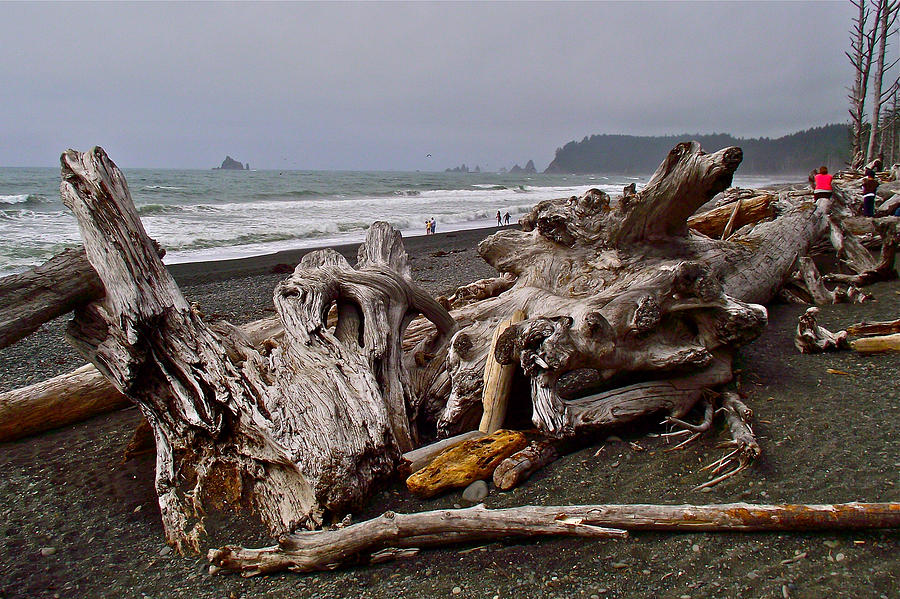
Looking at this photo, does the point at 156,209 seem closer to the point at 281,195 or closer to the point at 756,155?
the point at 281,195

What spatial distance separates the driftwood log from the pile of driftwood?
1 centimetres

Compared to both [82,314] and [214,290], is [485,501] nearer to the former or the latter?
[82,314]

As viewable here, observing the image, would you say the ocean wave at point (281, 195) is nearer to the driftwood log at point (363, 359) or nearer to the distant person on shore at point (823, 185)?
the distant person on shore at point (823, 185)

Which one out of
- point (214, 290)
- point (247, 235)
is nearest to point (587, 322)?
point (214, 290)

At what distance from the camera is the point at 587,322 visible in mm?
3402

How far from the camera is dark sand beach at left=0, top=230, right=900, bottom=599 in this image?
7.07 ft

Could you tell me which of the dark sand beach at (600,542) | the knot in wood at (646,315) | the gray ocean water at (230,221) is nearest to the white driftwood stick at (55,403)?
the dark sand beach at (600,542)

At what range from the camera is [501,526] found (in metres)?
2.45

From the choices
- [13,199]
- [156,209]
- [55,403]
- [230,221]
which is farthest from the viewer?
[13,199]

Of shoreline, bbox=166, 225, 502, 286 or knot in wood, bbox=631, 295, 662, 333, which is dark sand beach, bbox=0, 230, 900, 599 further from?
shoreline, bbox=166, 225, 502, 286

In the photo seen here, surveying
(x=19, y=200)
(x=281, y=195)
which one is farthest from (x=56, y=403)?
(x=281, y=195)

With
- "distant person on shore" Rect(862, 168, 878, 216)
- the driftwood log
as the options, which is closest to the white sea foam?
the driftwood log

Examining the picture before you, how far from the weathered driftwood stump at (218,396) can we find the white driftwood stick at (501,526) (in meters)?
0.26

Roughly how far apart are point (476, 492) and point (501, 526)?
2.02 feet
